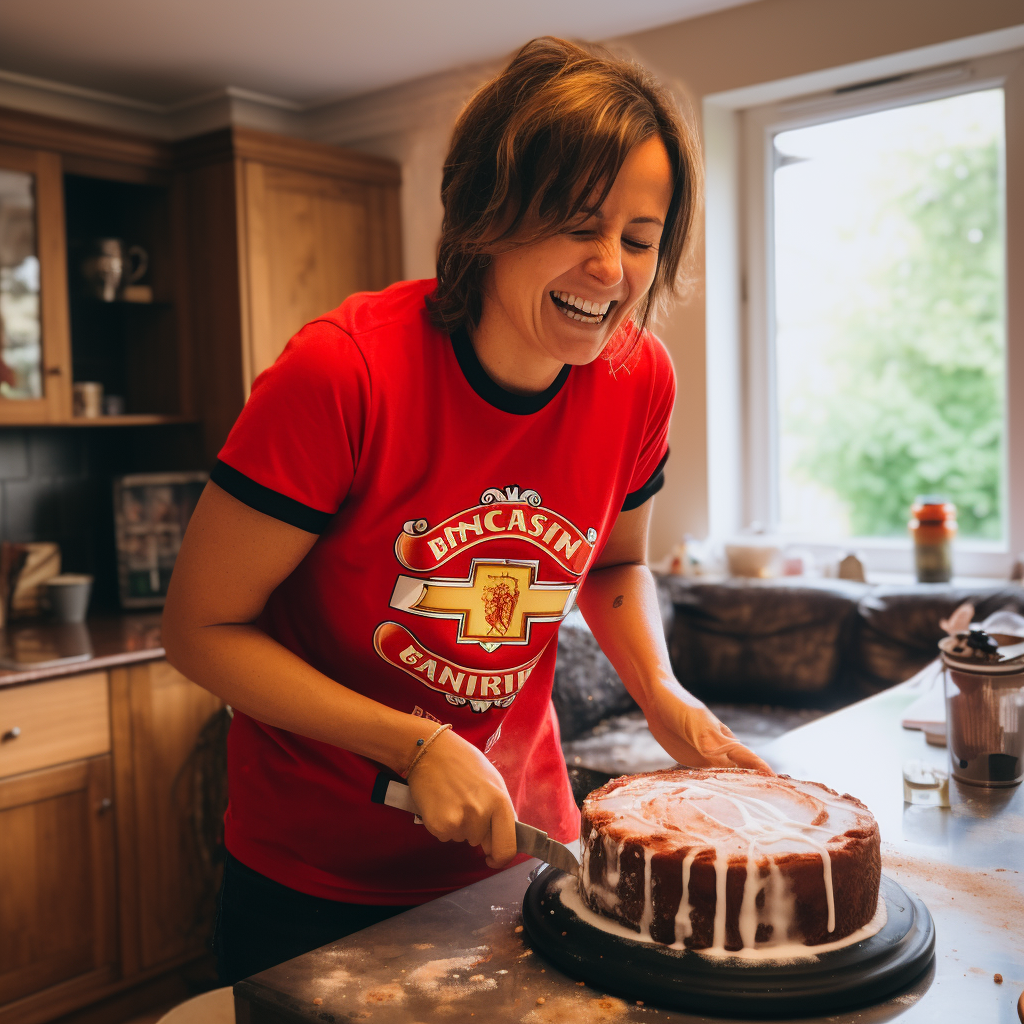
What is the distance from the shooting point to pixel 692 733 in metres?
1.15

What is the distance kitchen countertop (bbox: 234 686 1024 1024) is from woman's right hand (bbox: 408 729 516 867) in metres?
0.08

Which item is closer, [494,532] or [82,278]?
[494,532]

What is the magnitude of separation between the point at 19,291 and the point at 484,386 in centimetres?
243

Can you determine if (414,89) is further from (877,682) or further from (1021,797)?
(1021,797)

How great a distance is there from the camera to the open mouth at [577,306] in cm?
101

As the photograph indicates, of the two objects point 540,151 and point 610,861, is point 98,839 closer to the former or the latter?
point 610,861

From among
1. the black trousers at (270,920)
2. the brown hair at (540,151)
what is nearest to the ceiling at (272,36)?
the brown hair at (540,151)

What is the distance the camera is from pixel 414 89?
368 cm

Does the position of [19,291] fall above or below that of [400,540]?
above

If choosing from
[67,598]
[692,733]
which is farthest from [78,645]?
[692,733]

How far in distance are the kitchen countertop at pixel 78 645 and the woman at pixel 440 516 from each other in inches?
58.9

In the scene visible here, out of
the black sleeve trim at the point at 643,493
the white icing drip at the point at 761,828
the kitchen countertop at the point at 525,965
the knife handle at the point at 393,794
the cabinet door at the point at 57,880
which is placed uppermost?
the black sleeve trim at the point at 643,493

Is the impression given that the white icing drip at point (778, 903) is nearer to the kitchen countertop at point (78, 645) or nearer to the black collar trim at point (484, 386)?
the black collar trim at point (484, 386)

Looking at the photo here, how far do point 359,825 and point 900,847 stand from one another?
0.57m
